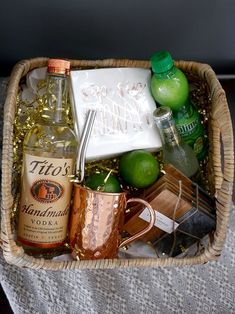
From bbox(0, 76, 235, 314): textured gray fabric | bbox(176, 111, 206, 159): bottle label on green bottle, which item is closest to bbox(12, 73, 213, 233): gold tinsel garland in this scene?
bbox(176, 111, 206, 159): bottle label on green bottle

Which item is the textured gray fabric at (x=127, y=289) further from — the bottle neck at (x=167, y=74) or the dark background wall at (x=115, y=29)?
the bottle neck at (x=167, y=74)

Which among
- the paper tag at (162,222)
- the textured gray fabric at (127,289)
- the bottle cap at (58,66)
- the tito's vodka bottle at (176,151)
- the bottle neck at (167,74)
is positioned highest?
the bottle cap at (58,66)

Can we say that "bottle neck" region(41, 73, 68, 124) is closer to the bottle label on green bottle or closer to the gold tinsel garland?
the gold tinsel garland

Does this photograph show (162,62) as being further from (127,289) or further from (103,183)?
(127,289)

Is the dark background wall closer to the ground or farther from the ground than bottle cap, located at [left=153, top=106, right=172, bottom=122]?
farther from the ground

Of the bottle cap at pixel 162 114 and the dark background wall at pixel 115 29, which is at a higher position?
the dark background wall at pixel 115 29

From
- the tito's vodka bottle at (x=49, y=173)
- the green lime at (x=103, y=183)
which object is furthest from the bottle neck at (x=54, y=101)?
the green lime at (x=103, y=183)
